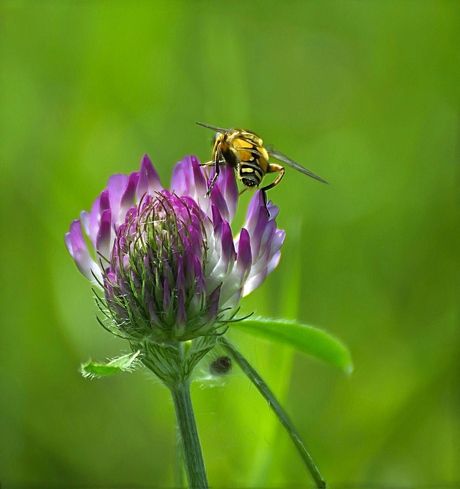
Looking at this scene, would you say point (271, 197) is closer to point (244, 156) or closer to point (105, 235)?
point (244, 156)

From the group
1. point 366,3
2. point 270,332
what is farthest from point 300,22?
point 270,332

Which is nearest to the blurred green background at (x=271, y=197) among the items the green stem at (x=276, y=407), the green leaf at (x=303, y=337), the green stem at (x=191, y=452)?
the green leaf at (x=303, y=337)

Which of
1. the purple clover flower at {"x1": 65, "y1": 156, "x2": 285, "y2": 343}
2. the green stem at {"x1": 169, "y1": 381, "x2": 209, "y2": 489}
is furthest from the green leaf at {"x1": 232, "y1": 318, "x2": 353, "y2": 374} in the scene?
the green stem at {"x1": 169, "y1": 381, "x2": 209, "y2": 489}

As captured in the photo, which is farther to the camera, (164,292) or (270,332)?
(270,332)

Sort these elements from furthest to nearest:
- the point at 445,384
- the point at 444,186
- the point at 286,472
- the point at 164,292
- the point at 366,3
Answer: the point at 366,3, the point at 444,186, the point at 445,384, the point at 286,472, the point at 164,292

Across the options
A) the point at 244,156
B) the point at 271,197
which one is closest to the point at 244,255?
the point at 244,156

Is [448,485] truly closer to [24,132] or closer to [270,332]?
[270,332]

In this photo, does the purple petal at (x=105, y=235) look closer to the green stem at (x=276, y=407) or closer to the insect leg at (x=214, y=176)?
the insect leg at (x=214, y=176)
